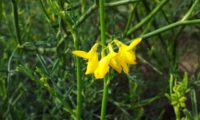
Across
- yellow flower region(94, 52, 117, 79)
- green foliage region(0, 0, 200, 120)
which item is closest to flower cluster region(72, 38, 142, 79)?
yellow flower region(94, 52, 117, 79)

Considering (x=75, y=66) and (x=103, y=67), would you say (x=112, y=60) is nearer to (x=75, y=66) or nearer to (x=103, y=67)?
(x=103, y=67)

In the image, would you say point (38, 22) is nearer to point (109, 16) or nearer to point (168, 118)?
point (109, 16)

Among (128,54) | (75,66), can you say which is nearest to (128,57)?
(128,54)

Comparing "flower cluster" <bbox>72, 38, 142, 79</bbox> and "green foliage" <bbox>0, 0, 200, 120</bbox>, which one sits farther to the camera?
"green foliage" <bbox>0, 0, 200, 120</bbox>

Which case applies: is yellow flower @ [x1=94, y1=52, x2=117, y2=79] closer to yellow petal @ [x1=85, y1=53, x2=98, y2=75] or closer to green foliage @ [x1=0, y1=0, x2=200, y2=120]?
yellow petal @ [x1=85, y1=53, x2=98, y2=75]

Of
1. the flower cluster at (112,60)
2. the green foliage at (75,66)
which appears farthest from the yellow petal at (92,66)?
the green foliage at (75,66)

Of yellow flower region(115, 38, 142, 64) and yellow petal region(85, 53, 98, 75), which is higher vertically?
yellow flower region(115, 38, 142, 64)

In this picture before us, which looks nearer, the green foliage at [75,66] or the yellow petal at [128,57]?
the yellow petal at [128,57]

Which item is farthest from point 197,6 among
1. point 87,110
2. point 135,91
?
point 87,110

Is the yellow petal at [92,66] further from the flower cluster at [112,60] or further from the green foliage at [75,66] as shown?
the green foliage at [75,66]
